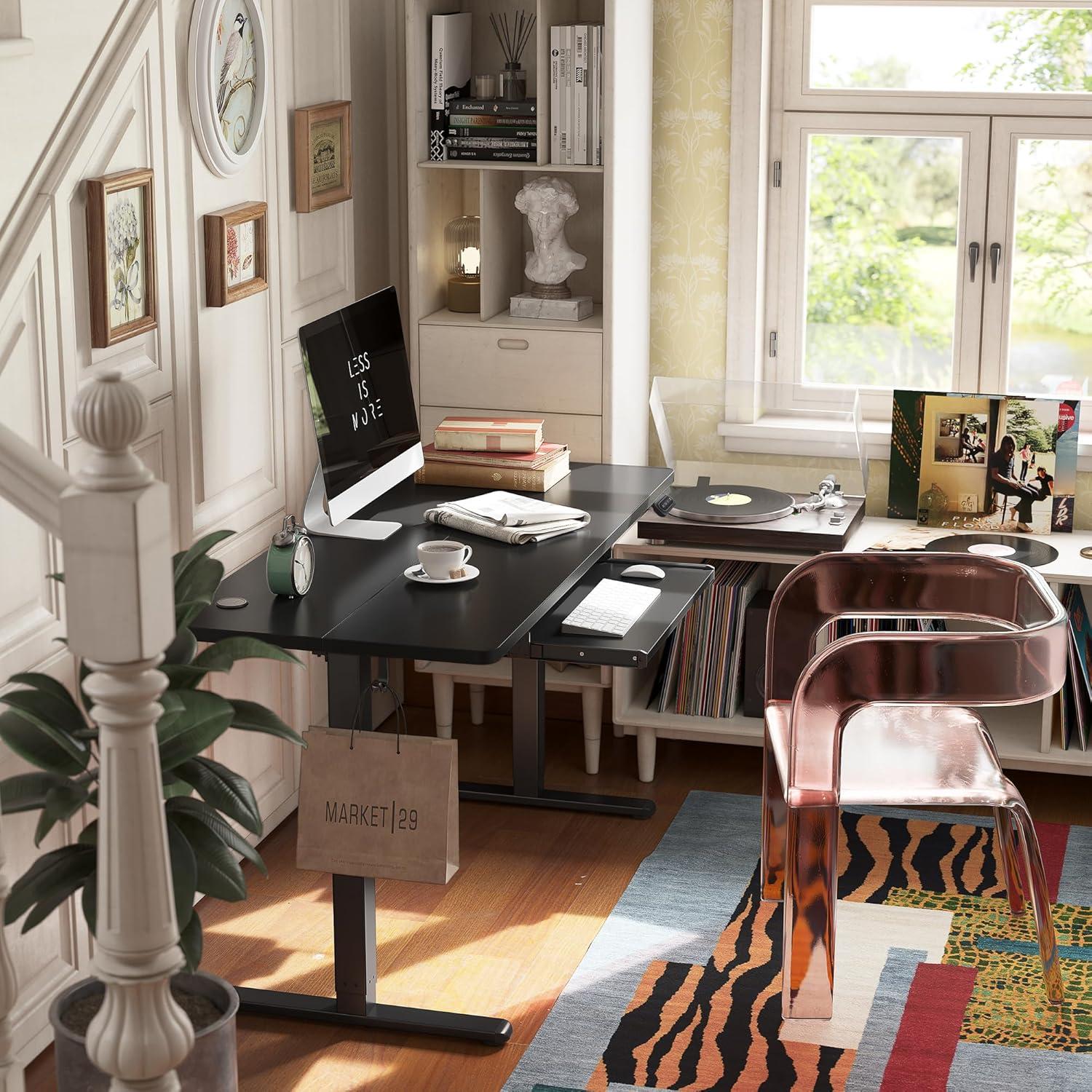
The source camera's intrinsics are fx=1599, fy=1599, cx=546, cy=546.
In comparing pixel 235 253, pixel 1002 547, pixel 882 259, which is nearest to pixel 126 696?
pixel 235 253

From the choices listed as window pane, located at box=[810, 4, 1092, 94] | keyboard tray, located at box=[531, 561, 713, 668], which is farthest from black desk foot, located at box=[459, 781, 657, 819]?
window pane, located at box=[810, 4, 1092, 94]

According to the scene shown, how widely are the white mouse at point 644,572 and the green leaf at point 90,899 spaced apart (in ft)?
4.82

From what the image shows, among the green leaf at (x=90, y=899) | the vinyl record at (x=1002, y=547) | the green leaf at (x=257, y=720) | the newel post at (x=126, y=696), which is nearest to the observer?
the newel post at (x=126, y=696)

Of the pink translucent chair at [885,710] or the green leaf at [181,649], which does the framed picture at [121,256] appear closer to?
the green leaf at [181,649]

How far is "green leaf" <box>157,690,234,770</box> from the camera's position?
201 centimetres

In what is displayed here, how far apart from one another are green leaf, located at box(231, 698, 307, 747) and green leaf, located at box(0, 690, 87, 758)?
0.67 feet

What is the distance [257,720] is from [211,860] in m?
0.20

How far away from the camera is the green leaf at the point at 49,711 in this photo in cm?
209

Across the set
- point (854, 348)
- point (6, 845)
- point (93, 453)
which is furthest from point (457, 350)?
point (93, 453)

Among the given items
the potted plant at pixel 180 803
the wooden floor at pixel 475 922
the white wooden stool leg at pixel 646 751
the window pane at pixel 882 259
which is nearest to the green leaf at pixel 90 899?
the potted plant at pixel 180 803

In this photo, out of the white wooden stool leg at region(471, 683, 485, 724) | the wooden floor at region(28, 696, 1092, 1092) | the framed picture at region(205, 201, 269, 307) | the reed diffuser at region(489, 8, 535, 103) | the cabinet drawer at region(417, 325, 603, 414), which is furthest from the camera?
the white wooden stool leg at region(471, 683, 485, 724)

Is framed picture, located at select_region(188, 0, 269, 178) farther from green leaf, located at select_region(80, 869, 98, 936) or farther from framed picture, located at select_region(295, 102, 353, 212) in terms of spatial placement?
green leaf, located at select_region(80, 869, 98, 936)

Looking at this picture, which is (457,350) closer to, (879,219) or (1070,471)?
(879,219)

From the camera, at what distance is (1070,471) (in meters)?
3.68
